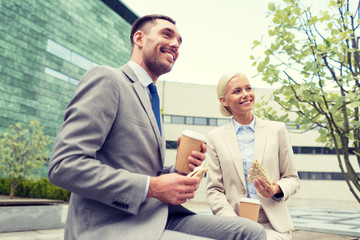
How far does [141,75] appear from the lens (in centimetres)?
182

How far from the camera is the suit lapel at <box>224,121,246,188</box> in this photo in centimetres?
251

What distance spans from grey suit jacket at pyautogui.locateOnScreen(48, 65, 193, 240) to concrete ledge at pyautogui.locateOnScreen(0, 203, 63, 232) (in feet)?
22.7

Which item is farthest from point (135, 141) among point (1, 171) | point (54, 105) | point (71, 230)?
point (54, 105)

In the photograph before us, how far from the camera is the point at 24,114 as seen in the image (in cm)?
2325

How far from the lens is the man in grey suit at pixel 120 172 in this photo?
1.32 metres

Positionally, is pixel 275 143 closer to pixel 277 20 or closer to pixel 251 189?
pixel 251 189

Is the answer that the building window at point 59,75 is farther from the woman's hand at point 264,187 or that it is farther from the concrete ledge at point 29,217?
the woman's hand at point 264,187

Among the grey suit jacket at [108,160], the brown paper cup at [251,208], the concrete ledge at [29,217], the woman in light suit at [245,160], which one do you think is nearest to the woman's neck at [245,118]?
the woman in light suit at [245,160]

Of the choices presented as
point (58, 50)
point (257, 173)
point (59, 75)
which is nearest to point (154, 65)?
point (257, 173)

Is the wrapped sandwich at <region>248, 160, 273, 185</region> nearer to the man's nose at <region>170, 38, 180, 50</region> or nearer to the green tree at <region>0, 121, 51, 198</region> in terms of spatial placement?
the man's nose at <region>170, 38, 180, 50</region>

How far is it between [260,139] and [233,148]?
0.85 feet

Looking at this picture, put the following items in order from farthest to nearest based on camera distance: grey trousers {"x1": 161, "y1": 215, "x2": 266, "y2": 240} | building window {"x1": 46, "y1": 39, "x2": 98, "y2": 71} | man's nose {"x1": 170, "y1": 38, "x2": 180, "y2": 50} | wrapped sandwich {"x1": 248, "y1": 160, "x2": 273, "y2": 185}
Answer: building window {"x1": 46, "y1": 39, "x2": 98, "y2": 71} < wrapped sandwich {"x1": 248, "y1": 160, "x2": 273, "y2": 185} < man's nose {"x1": 170, "y1": 38, "x2": 180, "y2": 50} < grey trousers {"x1": 161, "y1": 215, "x2": 266, "y2": 240}

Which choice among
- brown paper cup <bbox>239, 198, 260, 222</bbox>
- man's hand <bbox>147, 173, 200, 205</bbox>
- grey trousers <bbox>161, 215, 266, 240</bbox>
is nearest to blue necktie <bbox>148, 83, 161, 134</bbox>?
man's hand <bbox>147, 173, 200, 205</bbox>

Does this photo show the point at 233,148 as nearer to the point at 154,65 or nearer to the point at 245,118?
the point at 245,118
